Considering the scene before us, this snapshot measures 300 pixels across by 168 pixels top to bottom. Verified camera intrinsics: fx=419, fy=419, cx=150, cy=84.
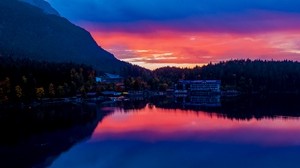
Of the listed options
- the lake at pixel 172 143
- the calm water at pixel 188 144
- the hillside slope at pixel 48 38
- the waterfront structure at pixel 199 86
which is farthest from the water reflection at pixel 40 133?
the hillside slope at pixel 48 38

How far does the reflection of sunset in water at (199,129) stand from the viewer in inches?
1112

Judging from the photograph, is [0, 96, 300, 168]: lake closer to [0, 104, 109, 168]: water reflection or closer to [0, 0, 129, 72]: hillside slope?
[0, 104, 109, 168]: water reflection

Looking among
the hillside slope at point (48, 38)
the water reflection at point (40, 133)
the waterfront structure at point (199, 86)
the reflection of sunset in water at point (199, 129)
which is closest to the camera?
the water reflection at point (40, 133)

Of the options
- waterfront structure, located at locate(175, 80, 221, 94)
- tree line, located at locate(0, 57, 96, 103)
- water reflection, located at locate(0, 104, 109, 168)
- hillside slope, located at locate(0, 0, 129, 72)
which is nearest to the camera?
water reflection, located at locate(0, 104, 109, 168)

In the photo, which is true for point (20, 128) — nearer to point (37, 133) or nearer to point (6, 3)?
point (37, 133)

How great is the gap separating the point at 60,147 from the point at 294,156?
1347 cm

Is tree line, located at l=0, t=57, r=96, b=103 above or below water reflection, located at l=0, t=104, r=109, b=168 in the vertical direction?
above

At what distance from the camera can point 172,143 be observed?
2667cm

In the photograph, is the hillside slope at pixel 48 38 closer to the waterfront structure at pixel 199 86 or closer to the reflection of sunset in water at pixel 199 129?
the waterfront structure at pixel 199 86

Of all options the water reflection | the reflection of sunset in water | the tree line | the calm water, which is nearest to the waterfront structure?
the tree line

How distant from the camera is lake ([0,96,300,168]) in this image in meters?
21.6

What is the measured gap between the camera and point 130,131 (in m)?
32.1

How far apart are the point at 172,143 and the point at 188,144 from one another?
107 centimetres

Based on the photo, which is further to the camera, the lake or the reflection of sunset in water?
the reflection of sunset in water
